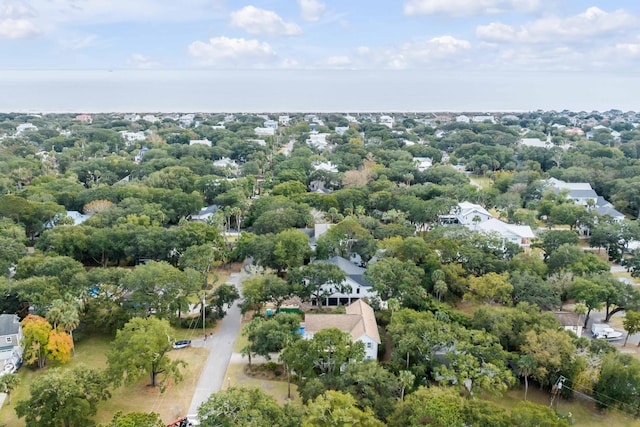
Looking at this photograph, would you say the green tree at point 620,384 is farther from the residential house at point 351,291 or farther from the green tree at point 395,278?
the residential house at point 351,291

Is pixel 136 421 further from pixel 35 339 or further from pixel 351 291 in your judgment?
pixel 351 291

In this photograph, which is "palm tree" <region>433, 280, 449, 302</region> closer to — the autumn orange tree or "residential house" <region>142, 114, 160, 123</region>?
the autumn orange tree

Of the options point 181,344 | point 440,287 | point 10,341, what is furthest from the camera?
point 440,287

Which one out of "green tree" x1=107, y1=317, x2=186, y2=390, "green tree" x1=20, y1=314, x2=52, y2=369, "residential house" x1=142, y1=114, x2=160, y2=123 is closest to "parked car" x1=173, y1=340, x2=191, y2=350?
"green tree" x1=107, y1=317, x2=186, y2=390

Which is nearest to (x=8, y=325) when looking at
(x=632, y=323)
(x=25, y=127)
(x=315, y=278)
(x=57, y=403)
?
(x=57, y=403)

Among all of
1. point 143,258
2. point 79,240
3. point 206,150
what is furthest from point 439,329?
point 206,150
